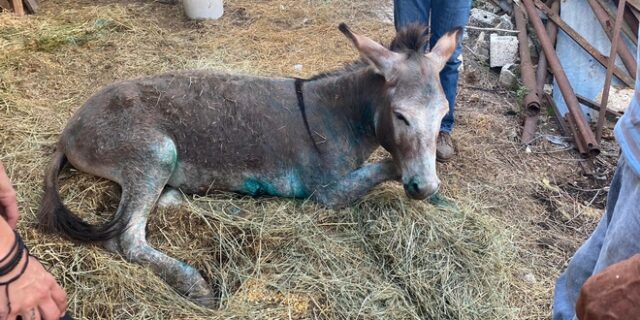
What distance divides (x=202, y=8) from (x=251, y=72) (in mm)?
1709

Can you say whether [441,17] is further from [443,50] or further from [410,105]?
[410,105]

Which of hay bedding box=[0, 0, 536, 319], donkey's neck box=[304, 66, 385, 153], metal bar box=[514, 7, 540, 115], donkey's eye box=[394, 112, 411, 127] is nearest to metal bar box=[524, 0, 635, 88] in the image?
metal bar box=[514, 7, 540, 115]

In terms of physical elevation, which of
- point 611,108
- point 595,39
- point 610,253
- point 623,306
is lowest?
point 611,108

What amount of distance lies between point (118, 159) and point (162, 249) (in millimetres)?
571

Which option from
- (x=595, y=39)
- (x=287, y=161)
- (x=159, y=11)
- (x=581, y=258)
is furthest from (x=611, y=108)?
(x=159, y=11)

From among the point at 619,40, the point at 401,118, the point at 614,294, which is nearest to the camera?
the point at 614,294

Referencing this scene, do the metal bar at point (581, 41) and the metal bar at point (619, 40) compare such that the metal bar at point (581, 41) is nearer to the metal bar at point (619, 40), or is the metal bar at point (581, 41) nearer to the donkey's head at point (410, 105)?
the metal bar at point (619, 40)

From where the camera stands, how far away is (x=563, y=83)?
5.07 m

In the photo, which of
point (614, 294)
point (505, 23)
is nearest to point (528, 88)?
point (505, 23)

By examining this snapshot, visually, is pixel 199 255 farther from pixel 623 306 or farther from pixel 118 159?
pixel 623 306

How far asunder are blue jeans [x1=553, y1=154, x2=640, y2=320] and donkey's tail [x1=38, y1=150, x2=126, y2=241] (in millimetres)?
2190

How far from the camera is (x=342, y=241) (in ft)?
10.1

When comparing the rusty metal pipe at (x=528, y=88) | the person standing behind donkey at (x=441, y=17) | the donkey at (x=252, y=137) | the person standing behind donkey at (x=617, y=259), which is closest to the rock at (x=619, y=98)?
the rusty metal pipe at (x=528, y=88)

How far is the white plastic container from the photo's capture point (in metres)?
6.09
